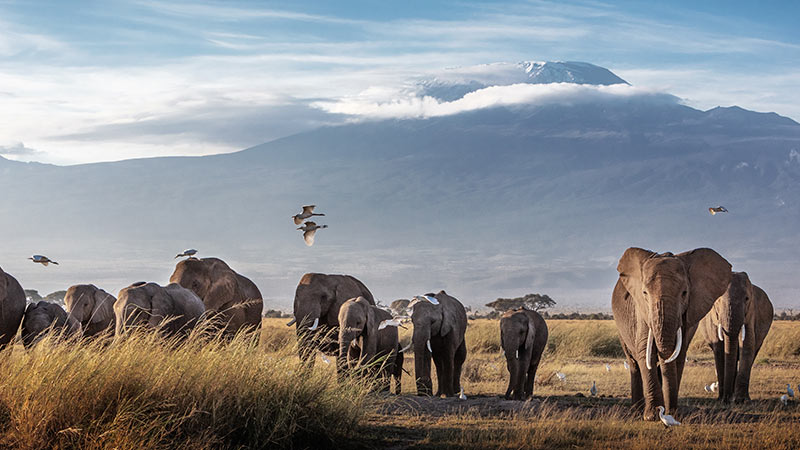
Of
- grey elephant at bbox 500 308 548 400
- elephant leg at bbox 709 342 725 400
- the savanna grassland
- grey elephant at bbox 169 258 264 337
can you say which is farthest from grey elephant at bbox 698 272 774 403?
grey elephant at bbox 169 258 264 337

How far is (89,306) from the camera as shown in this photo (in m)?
21.5

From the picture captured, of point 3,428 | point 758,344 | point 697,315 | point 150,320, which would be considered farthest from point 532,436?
point 758,344

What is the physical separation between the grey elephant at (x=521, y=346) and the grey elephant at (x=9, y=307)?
27.5 feet

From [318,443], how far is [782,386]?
42.1 ft

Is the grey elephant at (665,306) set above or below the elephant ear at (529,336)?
above

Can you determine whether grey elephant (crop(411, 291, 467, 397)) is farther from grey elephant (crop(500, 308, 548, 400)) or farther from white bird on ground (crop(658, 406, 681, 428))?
white bird on ground (crop(658, 406, 681, 428))

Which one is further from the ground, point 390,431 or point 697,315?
point 697,315

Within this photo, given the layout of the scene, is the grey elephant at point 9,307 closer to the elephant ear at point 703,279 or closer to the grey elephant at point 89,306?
the grey elephant at point 89,306

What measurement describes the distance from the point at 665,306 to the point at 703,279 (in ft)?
3.59

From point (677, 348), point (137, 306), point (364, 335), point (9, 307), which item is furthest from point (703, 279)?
point (9, 307)

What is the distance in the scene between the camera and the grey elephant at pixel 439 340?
20.0 m

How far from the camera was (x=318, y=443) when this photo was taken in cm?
1244

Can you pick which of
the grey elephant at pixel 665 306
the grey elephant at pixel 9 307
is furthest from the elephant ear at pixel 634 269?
the grey elephant at pixel 9 307

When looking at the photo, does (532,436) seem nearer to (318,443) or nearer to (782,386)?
(318,443)
